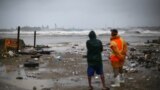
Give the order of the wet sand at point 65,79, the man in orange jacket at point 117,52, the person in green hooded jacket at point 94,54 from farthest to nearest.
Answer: the wet sand at point 65,79 → the man in orange jacket at point 117,52 → the person in green hooded jacket at point 94,54

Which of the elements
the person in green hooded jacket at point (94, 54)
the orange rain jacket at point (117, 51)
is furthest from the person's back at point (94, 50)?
the orange rain jacket at point (117, 51)

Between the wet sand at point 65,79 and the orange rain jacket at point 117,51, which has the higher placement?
the orange rain jacket at point 117,51

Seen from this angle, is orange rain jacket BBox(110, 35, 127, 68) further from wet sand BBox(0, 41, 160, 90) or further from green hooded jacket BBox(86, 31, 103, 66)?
wet sand BBox(0, 41, 160, 90)

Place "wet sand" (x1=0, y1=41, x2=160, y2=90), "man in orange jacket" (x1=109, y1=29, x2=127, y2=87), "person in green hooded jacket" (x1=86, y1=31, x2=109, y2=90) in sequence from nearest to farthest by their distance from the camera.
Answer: "person in green hooded jacket" (x1=86, y1=31, x2=109, y2=90) < "man in orange jacket" (x1=109, y1=29, x2=127, y2=87) < "wet sand" (x1=0, y1=41, x2=160, y2=90)

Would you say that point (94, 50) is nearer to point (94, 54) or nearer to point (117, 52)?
point (94, 54)

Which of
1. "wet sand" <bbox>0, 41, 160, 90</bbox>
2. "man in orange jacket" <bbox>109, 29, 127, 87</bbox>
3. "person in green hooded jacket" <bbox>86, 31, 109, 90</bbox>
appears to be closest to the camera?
"person in green hooded jacket" <bbox>86, 31, 109, 90</bbox>

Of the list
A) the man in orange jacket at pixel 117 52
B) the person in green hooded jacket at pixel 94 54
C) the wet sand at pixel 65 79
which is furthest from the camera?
the wet sand at pixel 65 79

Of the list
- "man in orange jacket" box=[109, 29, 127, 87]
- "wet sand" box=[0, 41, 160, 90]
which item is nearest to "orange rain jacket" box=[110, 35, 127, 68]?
"man in orange jacket" box=[109, 29, 127, 87]

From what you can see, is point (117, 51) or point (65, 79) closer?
point (117, 51)

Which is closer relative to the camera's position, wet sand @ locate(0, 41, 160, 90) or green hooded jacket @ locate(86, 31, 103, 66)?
green hooded jacket @ locate(86, 31, 103, 66)

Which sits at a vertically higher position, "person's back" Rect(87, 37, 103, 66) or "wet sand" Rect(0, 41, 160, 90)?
"person's back" Rect(87, 37, 103, 66)

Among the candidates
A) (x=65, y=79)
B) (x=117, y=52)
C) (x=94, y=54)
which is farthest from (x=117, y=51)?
(x=65, y=79)

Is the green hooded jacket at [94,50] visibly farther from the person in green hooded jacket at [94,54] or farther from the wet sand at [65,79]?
the wet sand at [65,79]

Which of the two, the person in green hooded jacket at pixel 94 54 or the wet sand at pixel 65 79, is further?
the wet sand at pixel 65 79
